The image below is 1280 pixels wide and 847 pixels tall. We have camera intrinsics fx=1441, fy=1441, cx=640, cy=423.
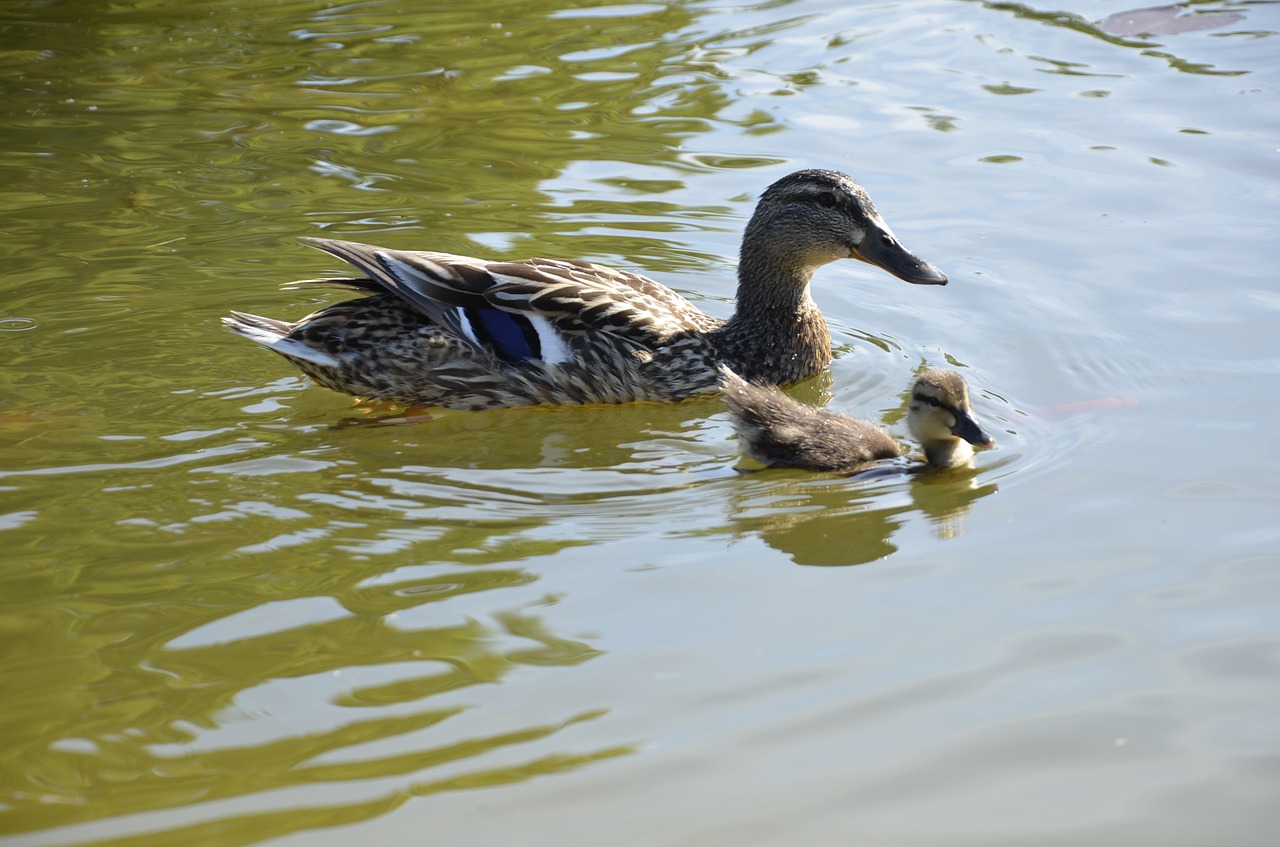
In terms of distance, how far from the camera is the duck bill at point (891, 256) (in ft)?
22.4

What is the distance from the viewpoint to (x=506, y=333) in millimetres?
6422

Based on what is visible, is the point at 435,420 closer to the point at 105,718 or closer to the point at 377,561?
Answer: the point at 377,561

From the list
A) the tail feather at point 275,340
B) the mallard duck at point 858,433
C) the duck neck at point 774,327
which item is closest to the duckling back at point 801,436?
the mallard duck at point 858,433

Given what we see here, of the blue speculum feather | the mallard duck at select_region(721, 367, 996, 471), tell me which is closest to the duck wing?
the blue speculum feather

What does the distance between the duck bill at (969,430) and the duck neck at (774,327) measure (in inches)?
59.8

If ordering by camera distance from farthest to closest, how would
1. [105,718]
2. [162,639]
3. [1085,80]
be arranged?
[1085,80]
[162,639]
[105,718]

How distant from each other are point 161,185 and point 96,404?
2.94 meters

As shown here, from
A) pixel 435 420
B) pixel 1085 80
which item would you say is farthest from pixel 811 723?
pixel 1085 80

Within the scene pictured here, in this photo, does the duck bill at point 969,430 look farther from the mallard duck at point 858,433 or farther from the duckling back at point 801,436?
the duckling back at point 801,436

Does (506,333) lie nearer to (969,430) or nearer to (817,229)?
(817,229)

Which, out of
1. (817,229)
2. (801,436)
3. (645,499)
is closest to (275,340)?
(645,499)

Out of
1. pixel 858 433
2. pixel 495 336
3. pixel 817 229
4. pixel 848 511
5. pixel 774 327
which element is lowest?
pixel 848 511

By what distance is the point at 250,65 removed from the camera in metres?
10.7

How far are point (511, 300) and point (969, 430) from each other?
2.13 m
